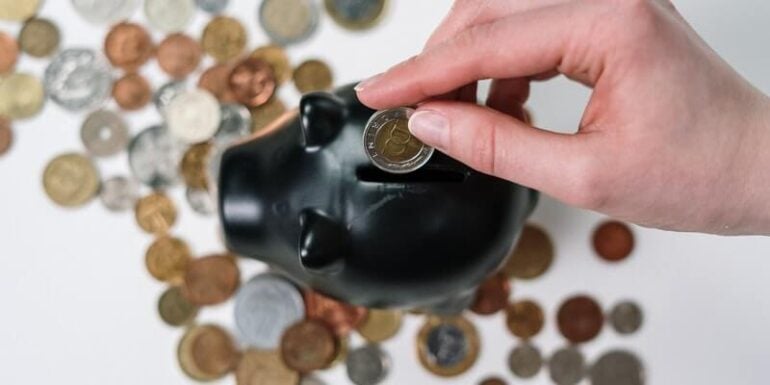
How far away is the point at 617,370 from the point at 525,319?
97 millimetres

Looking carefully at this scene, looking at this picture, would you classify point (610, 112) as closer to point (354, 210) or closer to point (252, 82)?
point (354, 210)

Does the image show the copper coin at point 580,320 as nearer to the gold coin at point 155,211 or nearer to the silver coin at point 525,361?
the silver coin at point 525,361

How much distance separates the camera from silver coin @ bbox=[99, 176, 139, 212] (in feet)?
2.80

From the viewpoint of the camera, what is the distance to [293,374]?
0.83 m

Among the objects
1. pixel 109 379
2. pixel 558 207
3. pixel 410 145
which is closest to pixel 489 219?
pixel 410 145

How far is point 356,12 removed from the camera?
0.85 m

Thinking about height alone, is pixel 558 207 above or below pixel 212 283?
above

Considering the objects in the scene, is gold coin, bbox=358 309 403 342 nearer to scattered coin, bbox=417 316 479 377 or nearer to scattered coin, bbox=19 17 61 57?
scattered coin, bbox=417 316 479 377

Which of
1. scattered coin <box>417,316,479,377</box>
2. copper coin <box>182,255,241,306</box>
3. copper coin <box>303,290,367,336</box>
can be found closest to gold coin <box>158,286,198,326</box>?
copper coin <box>182,255,241,306</box>

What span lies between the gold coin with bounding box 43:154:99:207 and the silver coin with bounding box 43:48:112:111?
0.05 meters

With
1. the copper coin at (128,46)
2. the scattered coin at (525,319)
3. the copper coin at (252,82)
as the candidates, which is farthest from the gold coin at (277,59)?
the scattered coin at (525,319)

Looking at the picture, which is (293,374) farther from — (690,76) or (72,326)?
(690,76)

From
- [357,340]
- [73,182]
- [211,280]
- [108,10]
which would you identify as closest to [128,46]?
[108,10]

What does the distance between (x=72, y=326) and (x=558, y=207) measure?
1.59 feet
